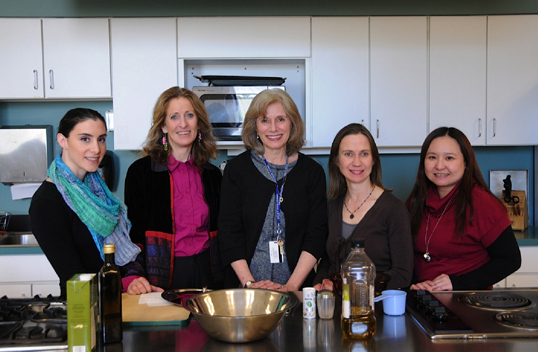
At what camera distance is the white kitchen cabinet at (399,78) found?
3217 mm

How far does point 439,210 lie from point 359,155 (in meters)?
0.41

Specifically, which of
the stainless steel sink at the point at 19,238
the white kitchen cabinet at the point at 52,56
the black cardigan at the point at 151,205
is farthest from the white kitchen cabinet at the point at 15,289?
the black cardigan at the point at 151,205

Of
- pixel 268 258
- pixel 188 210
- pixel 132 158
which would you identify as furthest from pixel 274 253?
pixel 132 158

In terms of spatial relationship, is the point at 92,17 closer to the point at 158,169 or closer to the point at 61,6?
the point at 61,6

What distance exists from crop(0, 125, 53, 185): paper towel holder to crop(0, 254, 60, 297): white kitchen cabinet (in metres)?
0.66

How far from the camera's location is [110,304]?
1.24m

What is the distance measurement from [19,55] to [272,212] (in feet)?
6.96

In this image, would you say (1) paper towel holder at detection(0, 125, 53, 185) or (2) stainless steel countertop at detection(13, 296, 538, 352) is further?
(1) paper towel holder at detection(0, 125, 53, 185)

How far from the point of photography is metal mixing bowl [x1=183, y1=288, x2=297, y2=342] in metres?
1.20

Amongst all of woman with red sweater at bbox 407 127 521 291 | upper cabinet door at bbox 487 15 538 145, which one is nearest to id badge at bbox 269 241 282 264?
woman with red sweater at bbox 407 127 521 291

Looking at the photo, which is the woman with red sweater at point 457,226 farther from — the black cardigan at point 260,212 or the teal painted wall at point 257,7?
the teal painted wall at point 257,7

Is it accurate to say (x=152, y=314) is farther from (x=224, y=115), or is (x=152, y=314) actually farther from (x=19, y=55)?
(x=19, y=55)

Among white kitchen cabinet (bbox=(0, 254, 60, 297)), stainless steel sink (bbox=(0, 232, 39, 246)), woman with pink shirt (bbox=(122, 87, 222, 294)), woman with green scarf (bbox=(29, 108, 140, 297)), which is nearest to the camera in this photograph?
woman with green scarf (bbox=(29, 108, 140, 297))

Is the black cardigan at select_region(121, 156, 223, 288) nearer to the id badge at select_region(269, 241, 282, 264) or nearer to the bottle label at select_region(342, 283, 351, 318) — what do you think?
the id badge at select_region(269, 241, 282, 264)
